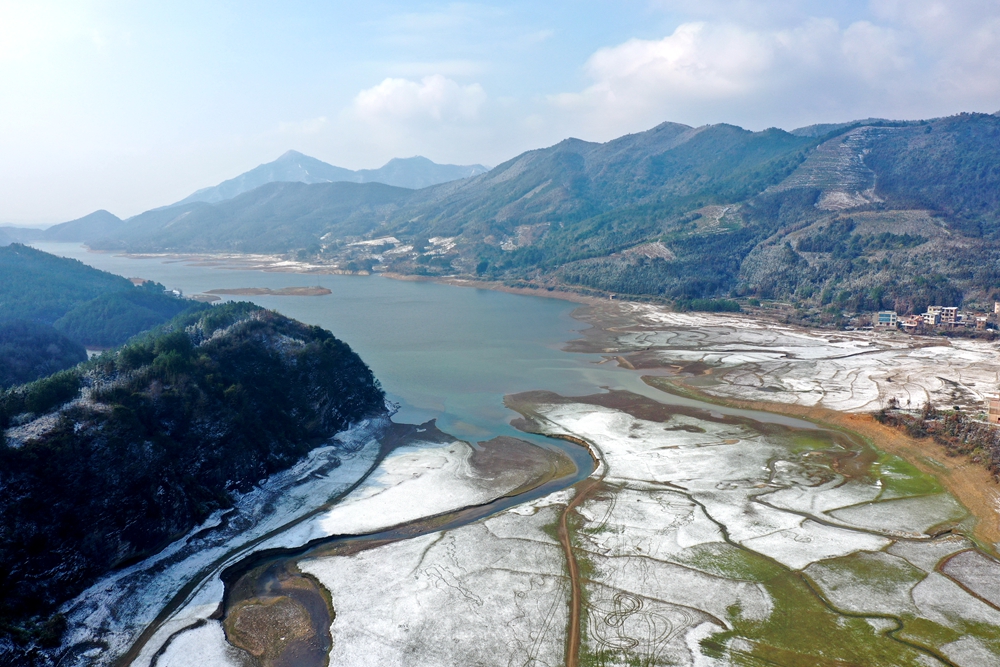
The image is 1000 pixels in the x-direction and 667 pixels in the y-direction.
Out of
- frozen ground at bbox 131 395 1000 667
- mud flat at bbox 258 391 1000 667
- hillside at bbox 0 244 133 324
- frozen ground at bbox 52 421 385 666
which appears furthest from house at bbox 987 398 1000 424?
hillside at bbox 0 244 133 324

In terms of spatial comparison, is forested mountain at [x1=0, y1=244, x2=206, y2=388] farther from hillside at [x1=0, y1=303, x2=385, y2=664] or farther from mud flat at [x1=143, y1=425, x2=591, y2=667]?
mud flat at [x1=143, y1=425, x2=591, y2=667]

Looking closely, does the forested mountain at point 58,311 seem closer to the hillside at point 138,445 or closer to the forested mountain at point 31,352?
the forested mountain at point 31,352

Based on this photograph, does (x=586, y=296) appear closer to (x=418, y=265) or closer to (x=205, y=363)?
(x=418, y=265)

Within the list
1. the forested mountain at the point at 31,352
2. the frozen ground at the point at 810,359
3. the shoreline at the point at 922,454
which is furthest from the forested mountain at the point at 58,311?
the shoreline at the point at 922,454

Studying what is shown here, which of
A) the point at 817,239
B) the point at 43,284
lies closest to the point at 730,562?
the point at 43,284

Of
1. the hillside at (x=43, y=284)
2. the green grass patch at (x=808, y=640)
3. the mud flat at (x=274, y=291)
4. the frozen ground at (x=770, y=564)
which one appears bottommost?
the green grass patch at (x=808, y=640)
